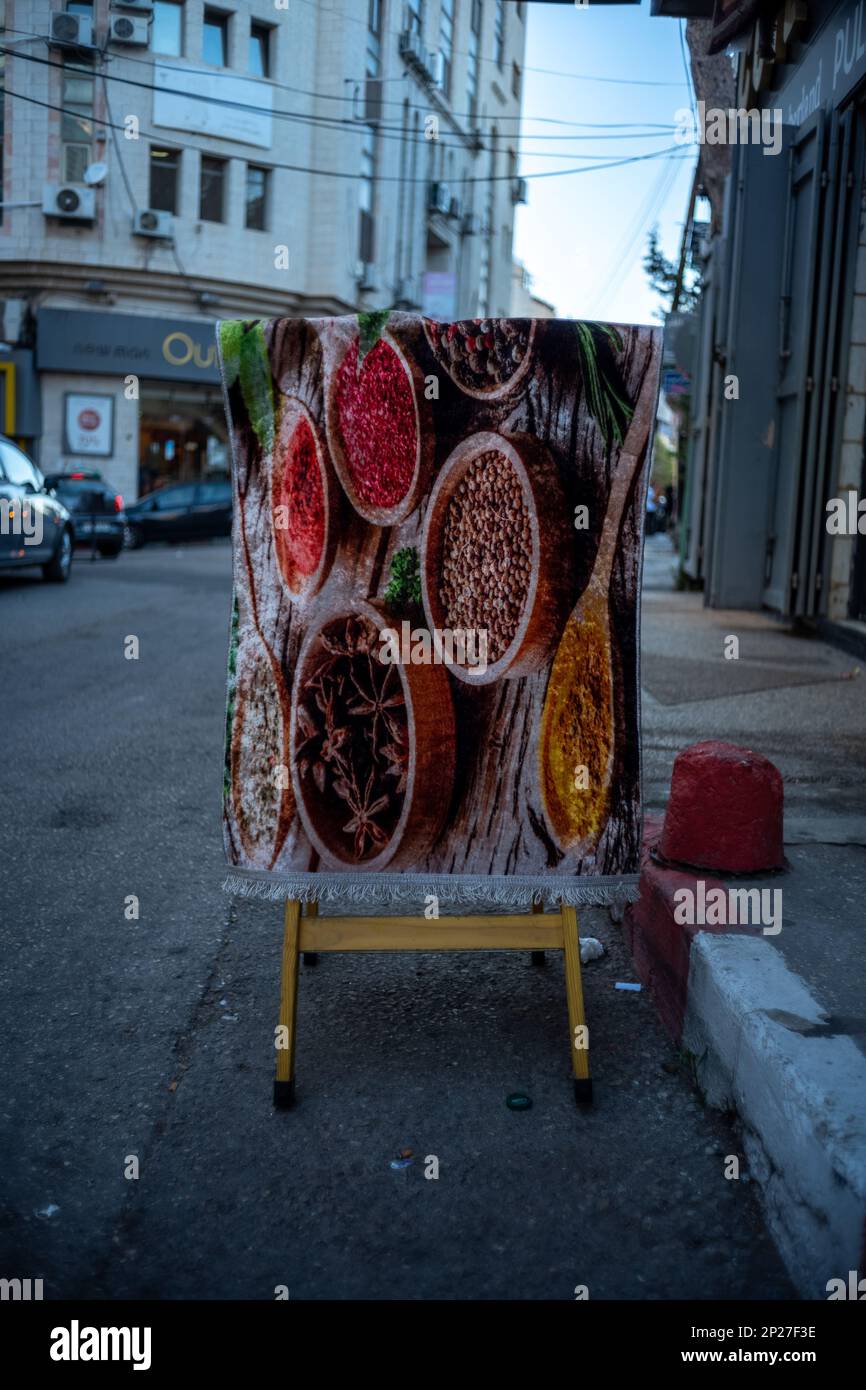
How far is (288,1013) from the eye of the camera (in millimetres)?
2607

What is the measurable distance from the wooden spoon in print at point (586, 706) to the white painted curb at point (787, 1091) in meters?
0.44

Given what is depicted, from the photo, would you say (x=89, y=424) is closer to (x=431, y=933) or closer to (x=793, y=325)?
(x=793, y=325)

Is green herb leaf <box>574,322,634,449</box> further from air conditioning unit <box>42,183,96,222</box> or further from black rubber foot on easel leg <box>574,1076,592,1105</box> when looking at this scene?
air conditioning unit <box>42,183,96,222</box>

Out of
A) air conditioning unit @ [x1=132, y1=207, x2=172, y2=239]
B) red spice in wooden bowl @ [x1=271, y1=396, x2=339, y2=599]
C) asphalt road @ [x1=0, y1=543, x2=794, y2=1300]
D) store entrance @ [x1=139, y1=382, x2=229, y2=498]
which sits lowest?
asphalt road @ [x1=0, y1=543, x2=794, y2=1300]

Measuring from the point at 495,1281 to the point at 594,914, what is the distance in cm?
190

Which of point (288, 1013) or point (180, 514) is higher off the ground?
point (180, 514)

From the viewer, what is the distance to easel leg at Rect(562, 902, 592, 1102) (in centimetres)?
261

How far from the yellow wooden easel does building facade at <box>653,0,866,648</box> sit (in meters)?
6.17

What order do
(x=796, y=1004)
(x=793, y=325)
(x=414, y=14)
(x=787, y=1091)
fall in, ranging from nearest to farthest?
1. (x=787, y=1091)
2. (x=796, y=1004)
3. (x=414, y=14)
4. (x=793, y=325)

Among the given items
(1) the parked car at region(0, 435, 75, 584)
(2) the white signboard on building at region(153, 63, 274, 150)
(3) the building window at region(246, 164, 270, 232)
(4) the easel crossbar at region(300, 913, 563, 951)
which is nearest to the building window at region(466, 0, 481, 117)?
(2) the white signboard on building at region(153, 63, 274, 150)

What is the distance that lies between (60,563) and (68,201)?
14.7 metres

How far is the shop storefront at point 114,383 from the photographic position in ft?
92.2

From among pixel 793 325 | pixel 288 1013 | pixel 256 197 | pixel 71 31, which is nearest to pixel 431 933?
pixel 288 1013
